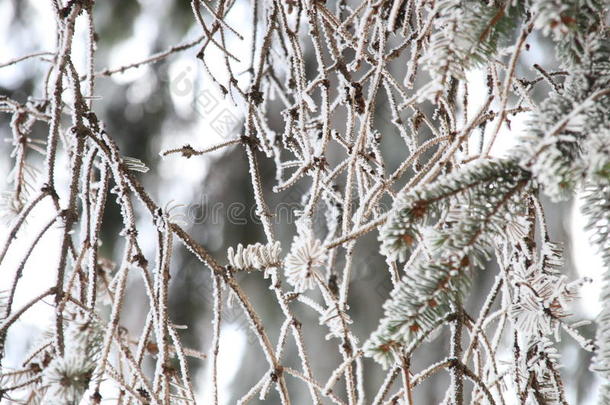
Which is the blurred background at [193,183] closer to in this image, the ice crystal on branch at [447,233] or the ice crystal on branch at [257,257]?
the ice crystal on branch at [257,257]

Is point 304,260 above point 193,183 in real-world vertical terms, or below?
below

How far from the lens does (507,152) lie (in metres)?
0.34

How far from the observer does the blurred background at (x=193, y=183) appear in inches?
78.2

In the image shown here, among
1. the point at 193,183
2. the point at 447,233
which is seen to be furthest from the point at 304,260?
the point at 193,183

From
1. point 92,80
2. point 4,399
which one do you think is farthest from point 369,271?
point 4,399

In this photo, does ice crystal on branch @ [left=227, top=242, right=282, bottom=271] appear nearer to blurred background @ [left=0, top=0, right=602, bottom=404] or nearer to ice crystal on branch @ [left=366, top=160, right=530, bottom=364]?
ice crystal on branch @ [left=366, top=160, right=530, bottom=364]

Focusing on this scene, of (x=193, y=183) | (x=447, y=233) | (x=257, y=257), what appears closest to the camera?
(x=447, y=233)

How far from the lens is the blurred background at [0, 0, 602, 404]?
6.52 ft

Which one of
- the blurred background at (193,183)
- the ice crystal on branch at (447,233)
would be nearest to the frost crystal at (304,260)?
the ice crystal on branch at (447,233)

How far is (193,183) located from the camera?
229 cm

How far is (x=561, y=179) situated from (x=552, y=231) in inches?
75.2

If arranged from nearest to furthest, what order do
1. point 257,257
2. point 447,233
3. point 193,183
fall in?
point 447,233, point 257,257, point 193,183

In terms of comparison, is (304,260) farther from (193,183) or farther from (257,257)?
(193,183)

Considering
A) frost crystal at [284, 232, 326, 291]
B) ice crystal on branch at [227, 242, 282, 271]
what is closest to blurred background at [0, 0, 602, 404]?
ice crystal on branch at [227, 242, 282, 271]
